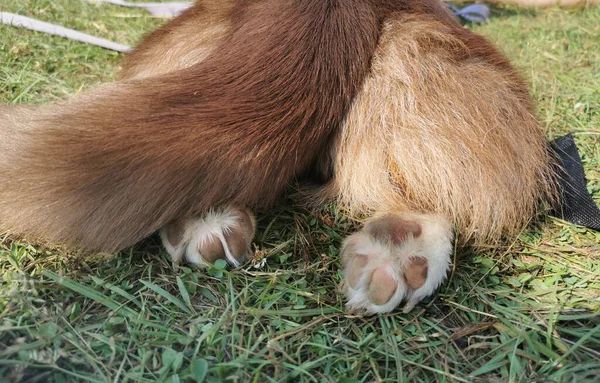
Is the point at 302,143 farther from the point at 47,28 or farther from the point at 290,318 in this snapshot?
the point at 47,28

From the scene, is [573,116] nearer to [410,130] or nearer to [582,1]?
[410,130]

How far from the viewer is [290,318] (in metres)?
1.28

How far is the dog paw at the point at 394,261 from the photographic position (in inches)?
50.0

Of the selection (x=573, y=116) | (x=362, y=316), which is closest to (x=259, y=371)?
(x=362, y=316)

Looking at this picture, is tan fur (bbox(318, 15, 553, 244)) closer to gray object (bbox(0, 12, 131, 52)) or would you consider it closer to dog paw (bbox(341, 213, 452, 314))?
dog paw (bbox(341, 213, 452, 314))

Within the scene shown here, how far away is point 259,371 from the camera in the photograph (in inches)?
43.4

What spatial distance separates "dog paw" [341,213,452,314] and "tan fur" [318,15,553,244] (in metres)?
0.09

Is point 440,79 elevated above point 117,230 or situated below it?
above

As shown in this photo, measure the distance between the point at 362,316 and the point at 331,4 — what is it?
0.83m

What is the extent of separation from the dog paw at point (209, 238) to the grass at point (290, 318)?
0.04 meters

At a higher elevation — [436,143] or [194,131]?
[194,131]

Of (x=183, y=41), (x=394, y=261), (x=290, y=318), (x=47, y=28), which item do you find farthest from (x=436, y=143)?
(x=47, y=28)

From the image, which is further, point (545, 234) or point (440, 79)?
point (545, 234)

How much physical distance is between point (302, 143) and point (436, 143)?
365mm
